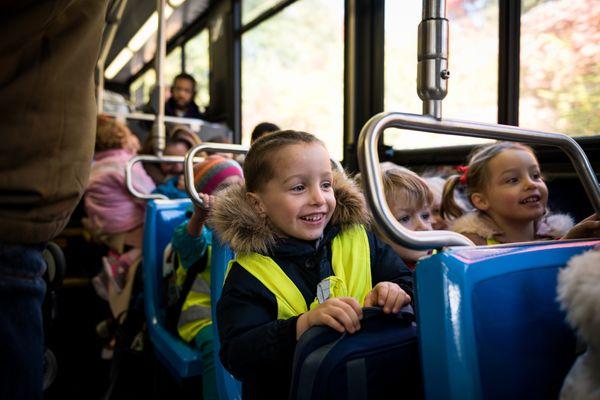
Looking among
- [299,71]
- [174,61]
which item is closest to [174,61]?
[174,61]

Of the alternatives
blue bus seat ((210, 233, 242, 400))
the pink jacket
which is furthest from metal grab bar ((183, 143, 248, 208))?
the pink jacket

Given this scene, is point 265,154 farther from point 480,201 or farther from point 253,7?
point 253,7

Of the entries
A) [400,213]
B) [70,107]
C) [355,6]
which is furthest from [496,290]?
[355,6]

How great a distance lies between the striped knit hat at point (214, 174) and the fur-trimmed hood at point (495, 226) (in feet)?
2.77

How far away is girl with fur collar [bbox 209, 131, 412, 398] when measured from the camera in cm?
96

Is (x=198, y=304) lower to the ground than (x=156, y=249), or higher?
lower

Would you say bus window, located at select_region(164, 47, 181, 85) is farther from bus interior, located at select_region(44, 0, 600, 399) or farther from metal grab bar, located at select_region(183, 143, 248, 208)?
metal grab bar, located at select_region(183, 143, 248, 208)

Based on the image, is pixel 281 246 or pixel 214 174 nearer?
pixel 281 246

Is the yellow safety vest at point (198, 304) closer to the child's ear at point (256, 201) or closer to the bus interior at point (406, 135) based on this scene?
the bus interior at point (406, 135)

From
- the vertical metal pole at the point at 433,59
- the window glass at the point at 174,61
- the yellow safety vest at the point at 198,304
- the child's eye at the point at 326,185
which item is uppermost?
the window glass at the point at 174,61

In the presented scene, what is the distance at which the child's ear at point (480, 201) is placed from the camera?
157 centimetres

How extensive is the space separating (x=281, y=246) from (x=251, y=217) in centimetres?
9

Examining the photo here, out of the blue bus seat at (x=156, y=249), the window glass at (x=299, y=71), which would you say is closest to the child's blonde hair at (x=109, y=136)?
the blue bus seat at (x=156, y=249)

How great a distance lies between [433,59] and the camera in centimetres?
83
